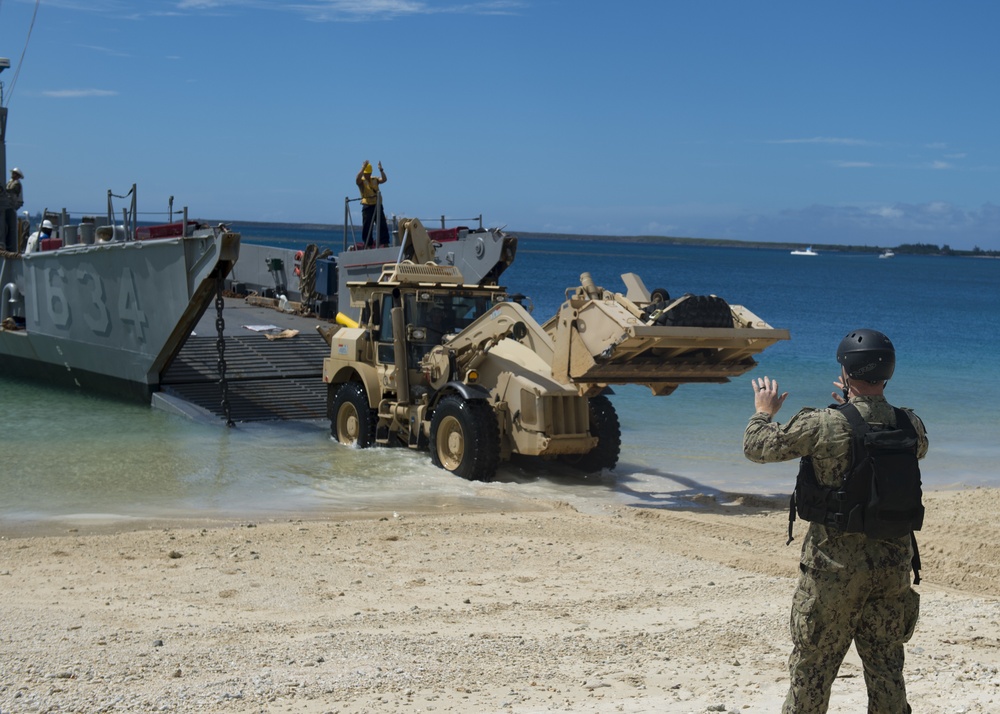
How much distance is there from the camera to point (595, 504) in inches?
420

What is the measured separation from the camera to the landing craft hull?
54.0 ft

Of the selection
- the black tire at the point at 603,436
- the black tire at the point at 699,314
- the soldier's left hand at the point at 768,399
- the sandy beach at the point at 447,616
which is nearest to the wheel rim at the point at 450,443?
the black tire at the point at 603,436

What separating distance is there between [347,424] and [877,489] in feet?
33.2

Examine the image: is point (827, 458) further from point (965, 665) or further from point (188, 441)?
point (188, 441)

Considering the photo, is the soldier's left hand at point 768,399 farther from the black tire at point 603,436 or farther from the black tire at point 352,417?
the black tire at point 352,417

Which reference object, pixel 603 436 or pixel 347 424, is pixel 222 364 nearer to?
pixel 347 424

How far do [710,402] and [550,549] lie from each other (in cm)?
1155

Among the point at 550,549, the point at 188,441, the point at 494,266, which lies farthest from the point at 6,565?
the point at 494,266

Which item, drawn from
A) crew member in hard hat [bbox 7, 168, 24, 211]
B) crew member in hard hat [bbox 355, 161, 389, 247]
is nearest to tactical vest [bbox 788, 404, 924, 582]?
crew member in hard hat [bbox 355, 161, 389, 247]

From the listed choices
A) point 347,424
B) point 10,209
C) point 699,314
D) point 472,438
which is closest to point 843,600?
point 699,314

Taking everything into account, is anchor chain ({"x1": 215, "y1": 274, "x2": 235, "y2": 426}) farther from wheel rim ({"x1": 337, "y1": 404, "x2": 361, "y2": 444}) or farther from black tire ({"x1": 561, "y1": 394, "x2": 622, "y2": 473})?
black tire ({"x1": 561, "y1": 394, "x2": 622, "y2": 473})

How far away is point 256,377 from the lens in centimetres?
1720

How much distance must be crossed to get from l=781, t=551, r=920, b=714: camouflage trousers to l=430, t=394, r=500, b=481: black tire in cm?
699

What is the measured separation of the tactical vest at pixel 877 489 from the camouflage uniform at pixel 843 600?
41mm
